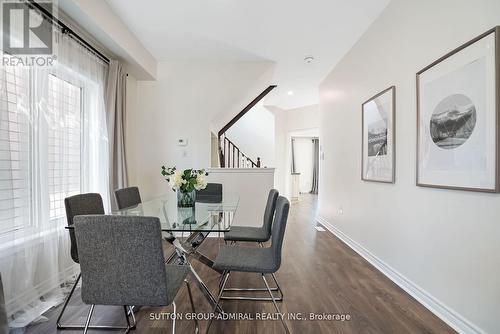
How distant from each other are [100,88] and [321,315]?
338 cm

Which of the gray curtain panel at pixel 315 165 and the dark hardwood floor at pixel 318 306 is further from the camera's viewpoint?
the gray curtain panel at pixel 315 165

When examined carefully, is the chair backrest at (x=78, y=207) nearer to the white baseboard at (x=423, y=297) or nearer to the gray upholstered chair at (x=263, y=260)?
the gray upholstered chair at (x=263, y=260)

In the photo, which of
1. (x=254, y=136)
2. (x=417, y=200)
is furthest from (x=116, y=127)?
(x=254, y=136)

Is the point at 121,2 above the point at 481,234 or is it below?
above

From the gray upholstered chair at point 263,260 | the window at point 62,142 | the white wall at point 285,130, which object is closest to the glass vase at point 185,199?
the gray upholstered chair at point 263,260

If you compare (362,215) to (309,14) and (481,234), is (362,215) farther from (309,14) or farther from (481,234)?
(309,14)

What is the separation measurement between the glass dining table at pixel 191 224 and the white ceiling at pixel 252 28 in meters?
2.16

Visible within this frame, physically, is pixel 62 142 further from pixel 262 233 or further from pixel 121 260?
pixel 262 233

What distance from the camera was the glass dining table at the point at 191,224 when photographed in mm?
1632

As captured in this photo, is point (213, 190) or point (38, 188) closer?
point (38, 188)

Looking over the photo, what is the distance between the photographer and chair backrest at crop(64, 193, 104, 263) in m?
1.78

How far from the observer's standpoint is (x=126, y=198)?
8.02 ft

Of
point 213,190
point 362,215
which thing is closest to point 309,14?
point 213,190

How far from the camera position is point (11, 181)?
1.81 meters
